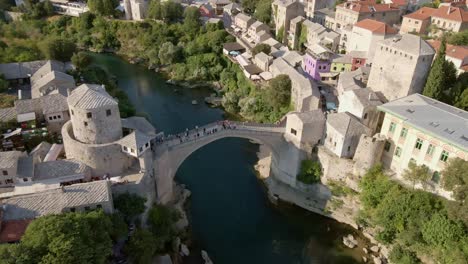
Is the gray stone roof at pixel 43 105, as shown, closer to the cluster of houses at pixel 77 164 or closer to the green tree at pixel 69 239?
the cluster of houses at pixel 77 164

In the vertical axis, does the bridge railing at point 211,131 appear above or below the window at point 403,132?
below

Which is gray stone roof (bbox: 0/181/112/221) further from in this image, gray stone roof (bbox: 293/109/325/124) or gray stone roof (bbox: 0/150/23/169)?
gray stone roof (bbox: 293/109/325/124)

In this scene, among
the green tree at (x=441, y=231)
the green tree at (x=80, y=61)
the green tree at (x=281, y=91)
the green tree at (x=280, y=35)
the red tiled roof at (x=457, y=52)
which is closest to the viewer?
the green tree at (x=441, y=231)

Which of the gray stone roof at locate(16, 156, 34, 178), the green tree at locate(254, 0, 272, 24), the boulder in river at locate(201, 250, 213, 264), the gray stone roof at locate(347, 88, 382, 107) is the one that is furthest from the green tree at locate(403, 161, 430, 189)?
the green tree at locate(254, 0, 272, 24)

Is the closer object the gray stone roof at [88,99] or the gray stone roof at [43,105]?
the gray stone roof at [88,99]

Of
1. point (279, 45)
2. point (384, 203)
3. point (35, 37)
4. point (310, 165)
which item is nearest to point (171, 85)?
point (279, 45)

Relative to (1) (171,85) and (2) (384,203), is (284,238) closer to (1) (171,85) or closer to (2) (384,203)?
(2) (384,203)

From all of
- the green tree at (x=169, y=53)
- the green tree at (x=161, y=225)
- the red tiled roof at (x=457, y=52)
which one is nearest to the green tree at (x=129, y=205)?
the green tree at (x=161, y=225)
